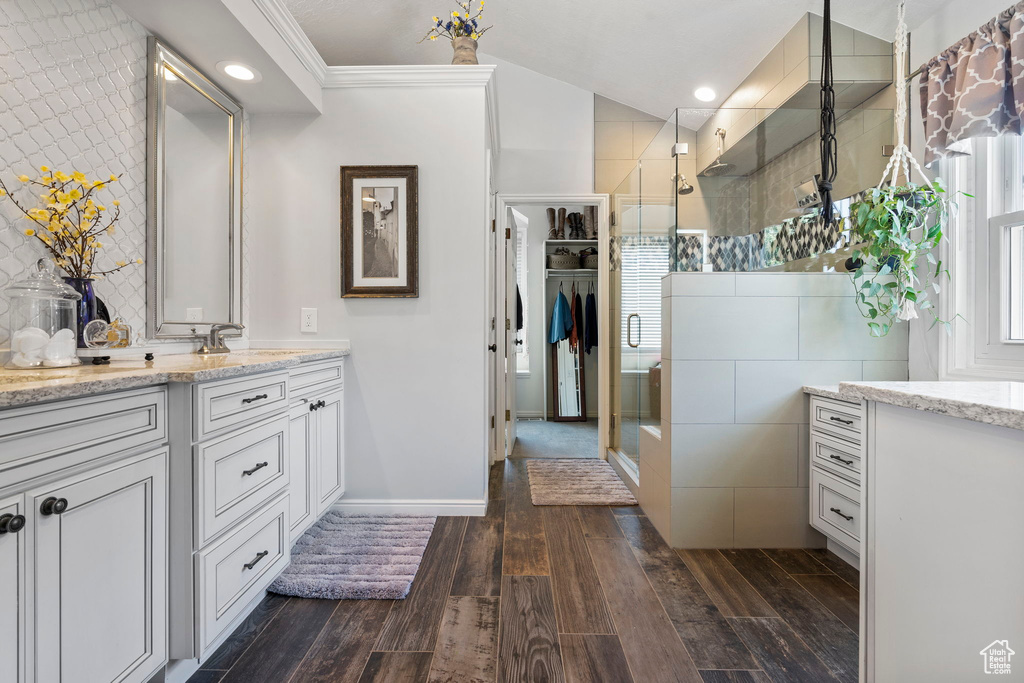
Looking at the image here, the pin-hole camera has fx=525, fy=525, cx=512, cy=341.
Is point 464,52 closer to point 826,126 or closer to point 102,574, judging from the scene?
point 826,126

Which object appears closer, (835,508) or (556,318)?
(835,508)

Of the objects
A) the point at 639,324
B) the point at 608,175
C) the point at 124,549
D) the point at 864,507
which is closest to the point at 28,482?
the point at 124,549

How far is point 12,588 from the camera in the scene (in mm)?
911

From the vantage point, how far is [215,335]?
7.57 ft

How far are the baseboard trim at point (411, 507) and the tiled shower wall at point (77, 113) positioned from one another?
1296 mm

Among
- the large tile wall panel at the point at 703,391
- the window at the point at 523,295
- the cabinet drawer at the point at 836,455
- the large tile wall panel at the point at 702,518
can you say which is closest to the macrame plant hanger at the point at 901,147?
the cabinet drawer at the point at 836,455

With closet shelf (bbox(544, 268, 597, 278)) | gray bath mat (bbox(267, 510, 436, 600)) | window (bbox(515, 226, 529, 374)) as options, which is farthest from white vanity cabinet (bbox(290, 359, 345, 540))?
closet shelf (bbox(544, 268, 597, 278))

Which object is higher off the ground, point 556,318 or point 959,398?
point 556,318

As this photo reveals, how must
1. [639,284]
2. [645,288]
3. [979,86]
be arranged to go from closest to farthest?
1. [979,86]
2. [645,288]
3. [639,284]

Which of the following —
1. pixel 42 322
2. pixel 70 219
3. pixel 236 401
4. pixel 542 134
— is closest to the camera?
pixel 42 322

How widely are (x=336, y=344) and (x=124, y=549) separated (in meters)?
1.58

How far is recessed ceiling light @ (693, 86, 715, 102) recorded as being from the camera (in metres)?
3.41

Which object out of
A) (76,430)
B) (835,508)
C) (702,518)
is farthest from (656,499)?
(76,430)

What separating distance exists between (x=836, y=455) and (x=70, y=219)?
285 cm
